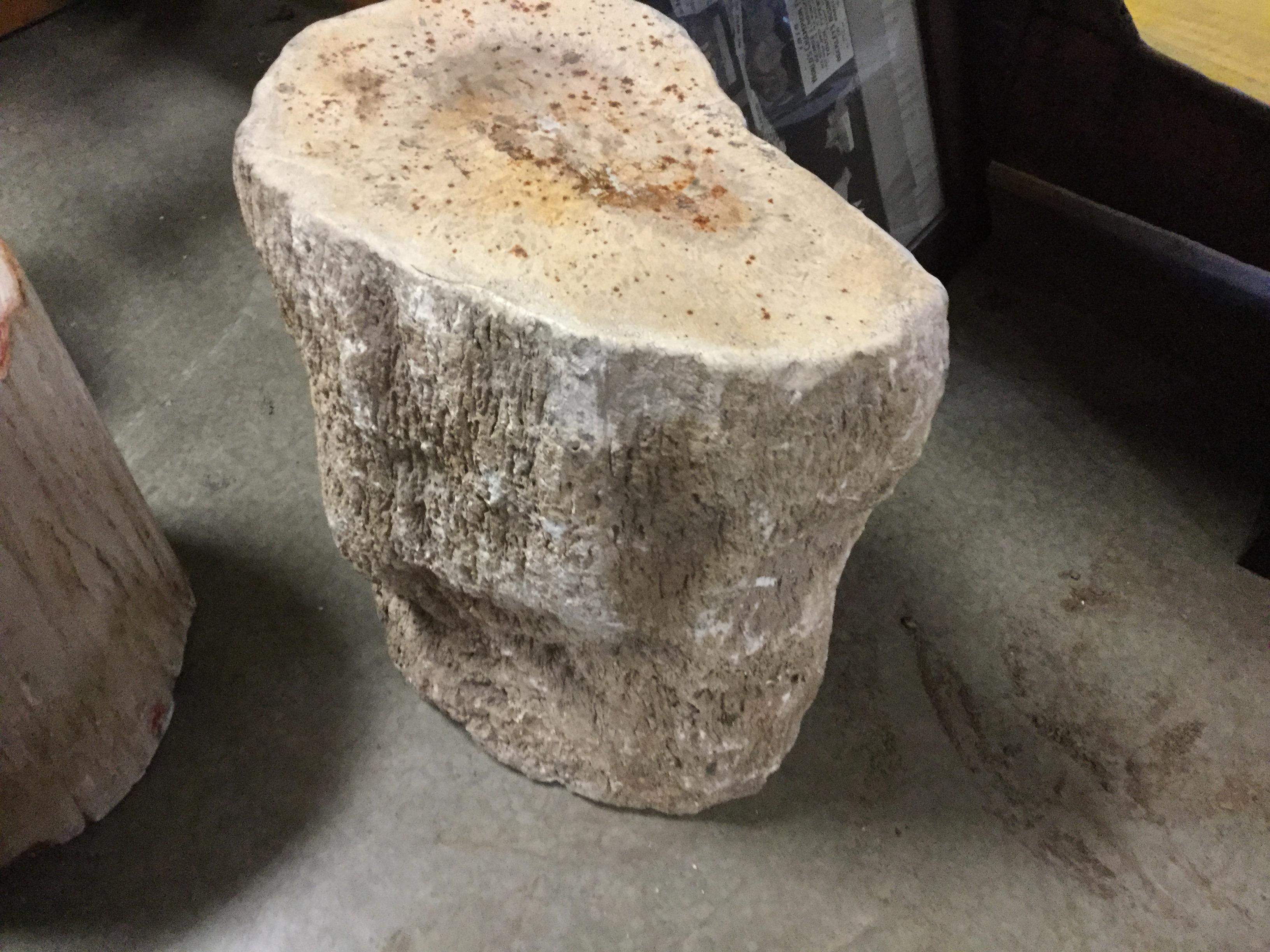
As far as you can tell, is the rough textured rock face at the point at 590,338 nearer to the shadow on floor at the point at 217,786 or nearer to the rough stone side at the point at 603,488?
the rough stone side at the point at 603,488

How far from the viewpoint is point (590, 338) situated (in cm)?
78

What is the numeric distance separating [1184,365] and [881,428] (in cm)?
145

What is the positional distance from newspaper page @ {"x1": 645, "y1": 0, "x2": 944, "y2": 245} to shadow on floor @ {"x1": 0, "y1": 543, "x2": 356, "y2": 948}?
110 cm

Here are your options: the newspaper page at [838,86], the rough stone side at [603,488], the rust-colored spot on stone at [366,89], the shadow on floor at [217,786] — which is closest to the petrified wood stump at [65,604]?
the shadow on floor at [217,786]

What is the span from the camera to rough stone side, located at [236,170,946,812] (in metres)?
0.82

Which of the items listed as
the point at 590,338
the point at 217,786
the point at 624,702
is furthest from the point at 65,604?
the point at 590,338

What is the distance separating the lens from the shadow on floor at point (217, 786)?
1271 millimetres

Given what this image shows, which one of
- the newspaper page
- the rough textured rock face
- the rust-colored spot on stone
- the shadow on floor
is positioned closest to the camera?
the rough textured rock face

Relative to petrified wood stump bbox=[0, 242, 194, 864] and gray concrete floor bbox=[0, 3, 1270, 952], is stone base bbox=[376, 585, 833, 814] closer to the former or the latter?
gray concrete floor bbox=[0, 3, 1270, 952]

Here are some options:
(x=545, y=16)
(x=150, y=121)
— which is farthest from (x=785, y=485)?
(x=150, y=121)

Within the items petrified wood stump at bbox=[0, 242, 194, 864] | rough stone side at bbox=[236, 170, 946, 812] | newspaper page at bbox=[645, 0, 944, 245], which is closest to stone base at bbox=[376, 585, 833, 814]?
rough stone side at bbox=[236, 170, 946, 812]

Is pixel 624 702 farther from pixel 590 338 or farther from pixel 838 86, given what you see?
pixel 838 86

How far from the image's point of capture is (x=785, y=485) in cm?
87

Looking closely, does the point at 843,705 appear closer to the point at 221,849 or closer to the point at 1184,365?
the point at 221,849
